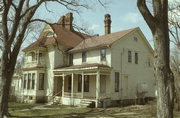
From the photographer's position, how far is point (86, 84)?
25.0 metres

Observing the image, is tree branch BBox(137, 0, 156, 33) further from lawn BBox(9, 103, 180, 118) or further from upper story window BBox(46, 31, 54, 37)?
upper story window BBox(46, 31, 54, 37)

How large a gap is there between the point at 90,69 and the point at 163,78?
15.9 m

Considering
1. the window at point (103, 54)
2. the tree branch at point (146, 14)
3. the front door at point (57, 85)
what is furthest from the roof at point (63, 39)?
the tree branch at point (146, 14)

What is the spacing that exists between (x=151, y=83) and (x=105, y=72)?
8384 millimetres

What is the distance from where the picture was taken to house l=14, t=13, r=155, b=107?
894 inches

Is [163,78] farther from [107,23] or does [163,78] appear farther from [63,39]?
[107,23]

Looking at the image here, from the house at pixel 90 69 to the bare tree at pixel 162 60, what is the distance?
47.5 ft

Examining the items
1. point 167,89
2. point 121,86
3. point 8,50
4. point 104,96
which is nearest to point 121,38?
point 121,86

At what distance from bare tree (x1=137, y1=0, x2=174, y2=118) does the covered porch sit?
583 inches

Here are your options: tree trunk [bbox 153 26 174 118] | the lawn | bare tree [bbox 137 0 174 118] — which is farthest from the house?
tree trunk [bbox 153 26 174 118]

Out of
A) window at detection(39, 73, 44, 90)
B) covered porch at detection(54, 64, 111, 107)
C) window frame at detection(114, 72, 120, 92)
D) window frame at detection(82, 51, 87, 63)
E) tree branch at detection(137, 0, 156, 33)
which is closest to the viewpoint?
tree branch at detection(137, 0, 156, 33)

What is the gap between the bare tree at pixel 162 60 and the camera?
20.0 ft

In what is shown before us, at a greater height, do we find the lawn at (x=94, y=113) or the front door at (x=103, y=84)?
the front door at (x=103, y=84)

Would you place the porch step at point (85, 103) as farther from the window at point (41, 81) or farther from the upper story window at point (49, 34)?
the upper story window at point (49, 34)
